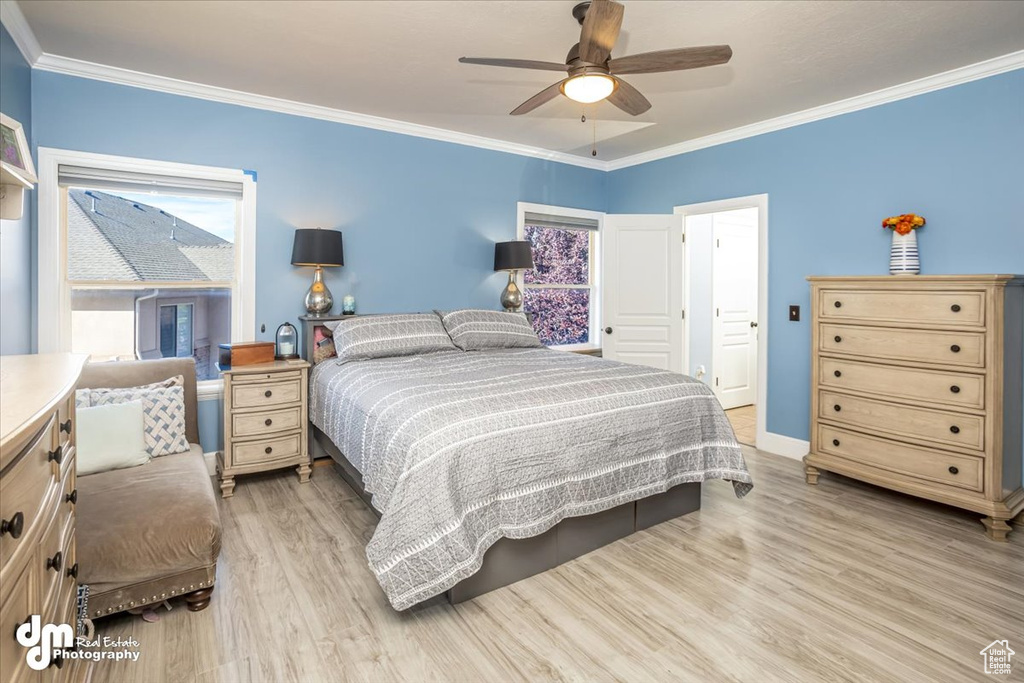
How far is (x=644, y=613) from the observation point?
2.05m

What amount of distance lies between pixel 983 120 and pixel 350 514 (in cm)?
428

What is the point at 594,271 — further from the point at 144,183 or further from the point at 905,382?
the point at 144,183

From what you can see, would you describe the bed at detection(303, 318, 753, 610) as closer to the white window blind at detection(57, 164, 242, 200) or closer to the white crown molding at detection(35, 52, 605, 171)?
the white window blind at detection(57, 164, 242, 200)

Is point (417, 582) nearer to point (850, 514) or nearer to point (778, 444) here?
point (850, 514)

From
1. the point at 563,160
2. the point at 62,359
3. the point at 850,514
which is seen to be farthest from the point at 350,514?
the point at 563,160

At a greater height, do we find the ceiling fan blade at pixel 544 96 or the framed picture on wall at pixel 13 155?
the ceiling fan blade at pixel 544 96

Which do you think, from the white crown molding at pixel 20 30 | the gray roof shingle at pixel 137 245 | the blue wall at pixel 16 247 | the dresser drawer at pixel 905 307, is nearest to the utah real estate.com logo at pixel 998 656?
the dresser drawer at pixel 905 307

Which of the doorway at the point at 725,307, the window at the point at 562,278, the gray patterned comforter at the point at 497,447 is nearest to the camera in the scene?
the gray patterned comforter at the point at 497,447

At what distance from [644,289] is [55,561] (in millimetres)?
4370

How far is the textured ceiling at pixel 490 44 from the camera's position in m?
2.48

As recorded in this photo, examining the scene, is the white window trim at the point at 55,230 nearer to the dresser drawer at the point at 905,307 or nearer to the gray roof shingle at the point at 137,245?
the gray roof shingle at the point at 137,245

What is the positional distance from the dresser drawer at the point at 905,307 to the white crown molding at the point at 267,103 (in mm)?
2833

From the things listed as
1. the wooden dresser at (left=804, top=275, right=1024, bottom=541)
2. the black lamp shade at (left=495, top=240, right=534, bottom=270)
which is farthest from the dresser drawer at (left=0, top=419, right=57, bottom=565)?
the wooden dresser at (left=804, top=275, right=1024, bottom=541)

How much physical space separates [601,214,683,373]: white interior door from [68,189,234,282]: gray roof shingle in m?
3.11
